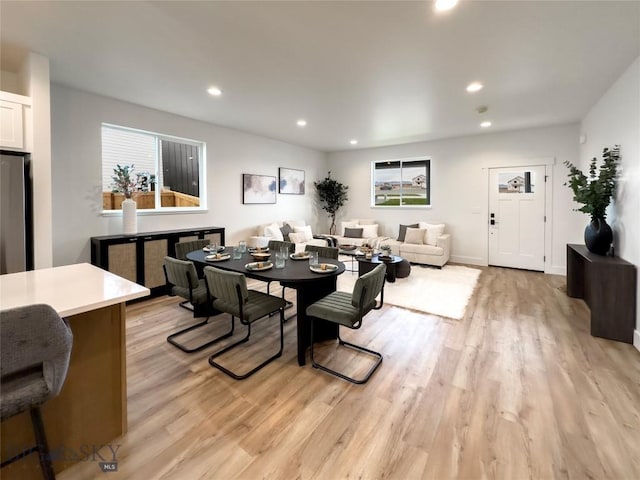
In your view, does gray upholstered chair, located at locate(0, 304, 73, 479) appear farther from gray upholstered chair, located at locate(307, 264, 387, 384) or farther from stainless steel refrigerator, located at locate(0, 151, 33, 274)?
stainless steel refrigerator, located at locate(0, 151, 33, 274)

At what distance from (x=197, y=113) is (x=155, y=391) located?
410cm

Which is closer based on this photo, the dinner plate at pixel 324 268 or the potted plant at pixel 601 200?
the dinner plate at pixel 324 268

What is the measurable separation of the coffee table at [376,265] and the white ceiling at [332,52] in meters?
2.34

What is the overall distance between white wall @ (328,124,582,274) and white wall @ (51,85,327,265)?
2353 mm

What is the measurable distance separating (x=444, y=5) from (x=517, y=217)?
16.7 feet

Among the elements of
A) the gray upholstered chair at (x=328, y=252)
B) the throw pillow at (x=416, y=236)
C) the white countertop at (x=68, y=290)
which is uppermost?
the throw pillow at (x=416, y=236)

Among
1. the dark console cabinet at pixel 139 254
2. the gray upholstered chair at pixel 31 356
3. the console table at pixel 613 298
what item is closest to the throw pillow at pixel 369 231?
the dark console cabinet at pixel 139 254

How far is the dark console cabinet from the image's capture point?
3803 mm

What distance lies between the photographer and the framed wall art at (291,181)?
7.04 m

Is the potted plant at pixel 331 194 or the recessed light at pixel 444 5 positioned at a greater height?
the recessed light at pixel 444 5

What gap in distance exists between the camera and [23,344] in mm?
1087

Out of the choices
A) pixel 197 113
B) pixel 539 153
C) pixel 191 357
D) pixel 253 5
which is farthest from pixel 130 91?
pixel 539 153

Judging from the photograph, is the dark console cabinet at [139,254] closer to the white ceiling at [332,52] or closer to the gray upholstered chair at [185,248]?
the gray upholstered chair at [185,248]

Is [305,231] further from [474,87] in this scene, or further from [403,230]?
[474,87]
